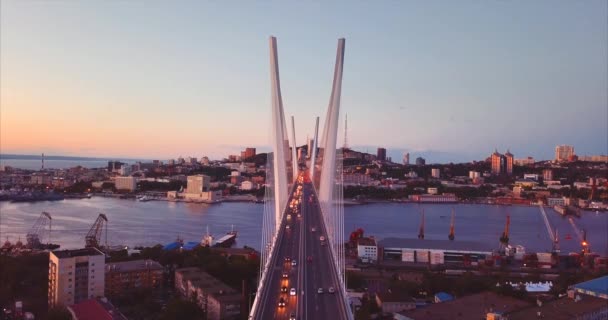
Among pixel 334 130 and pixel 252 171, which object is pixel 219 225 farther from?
pixel 252 171

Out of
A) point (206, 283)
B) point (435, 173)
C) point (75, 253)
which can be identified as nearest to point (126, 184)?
point (435, 173)

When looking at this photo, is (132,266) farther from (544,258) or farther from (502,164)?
(502,164)

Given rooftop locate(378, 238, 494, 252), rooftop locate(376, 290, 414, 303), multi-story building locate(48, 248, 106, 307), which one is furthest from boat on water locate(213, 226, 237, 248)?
rooftop locate(376, 290, 414, 303)

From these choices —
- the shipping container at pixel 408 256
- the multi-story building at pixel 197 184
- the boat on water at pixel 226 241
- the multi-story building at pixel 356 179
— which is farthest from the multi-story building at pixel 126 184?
the shipping container at pixel 408 256

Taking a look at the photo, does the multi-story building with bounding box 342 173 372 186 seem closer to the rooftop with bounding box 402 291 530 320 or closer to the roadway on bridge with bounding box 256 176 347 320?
the roadway on bridge with bounding box 256 176 347 320

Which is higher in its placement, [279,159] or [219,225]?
[279,159]

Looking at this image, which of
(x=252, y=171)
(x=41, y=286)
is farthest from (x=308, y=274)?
(x=252, y=171)
